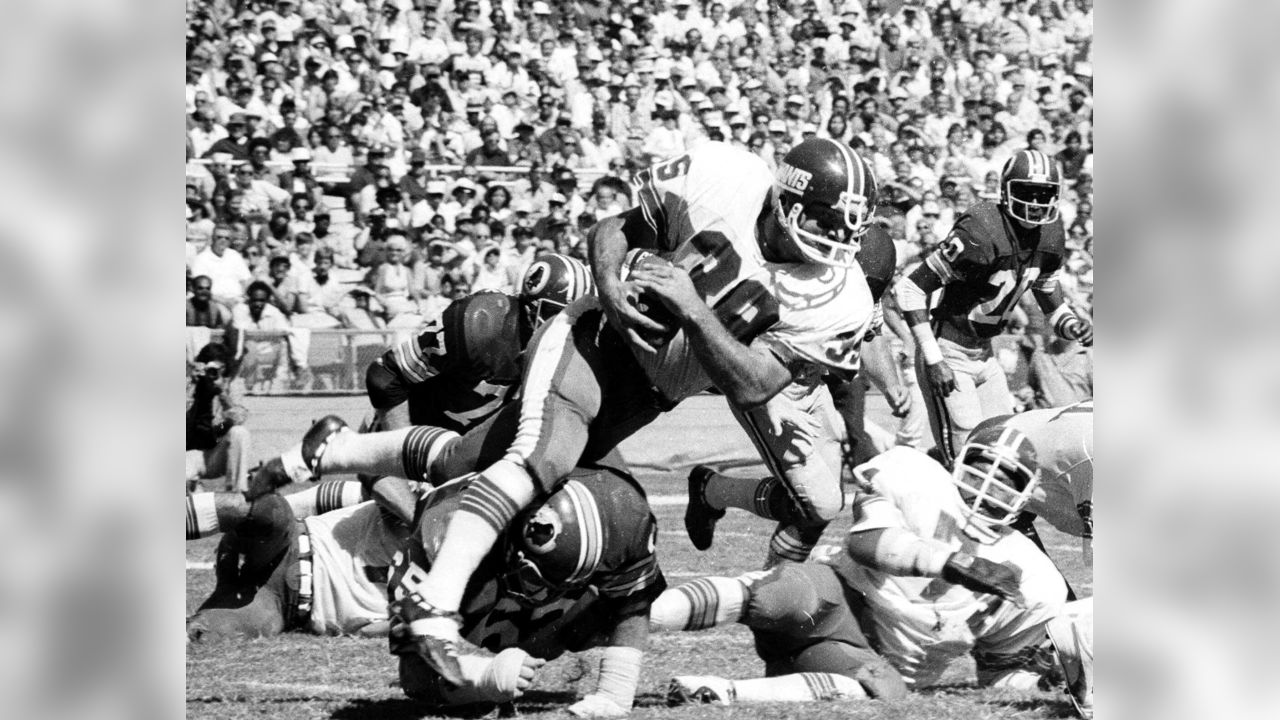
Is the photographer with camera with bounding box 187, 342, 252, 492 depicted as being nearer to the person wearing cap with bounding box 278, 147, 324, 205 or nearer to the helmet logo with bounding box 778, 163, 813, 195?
the person wearing cap with bounding box 278, 147, 324, 205

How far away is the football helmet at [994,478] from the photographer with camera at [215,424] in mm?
3086

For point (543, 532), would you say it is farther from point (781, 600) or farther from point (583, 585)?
point (781, 600)

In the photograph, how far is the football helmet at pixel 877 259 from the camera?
18.0 feet

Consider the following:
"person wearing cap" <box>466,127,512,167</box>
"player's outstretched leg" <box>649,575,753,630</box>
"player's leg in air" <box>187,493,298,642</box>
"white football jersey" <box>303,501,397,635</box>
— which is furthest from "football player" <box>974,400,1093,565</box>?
"person wearing cap" <box>466,127,512,167</box>

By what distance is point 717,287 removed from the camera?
4176 mm

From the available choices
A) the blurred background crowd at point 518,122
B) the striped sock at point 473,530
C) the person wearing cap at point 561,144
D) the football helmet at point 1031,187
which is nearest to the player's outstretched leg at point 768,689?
the striped sock at point 473,530

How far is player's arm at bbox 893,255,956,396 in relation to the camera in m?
5.98

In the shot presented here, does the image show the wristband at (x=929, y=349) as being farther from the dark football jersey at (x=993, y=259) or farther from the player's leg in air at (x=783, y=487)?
the player's leg in air at (x=783, y=487)

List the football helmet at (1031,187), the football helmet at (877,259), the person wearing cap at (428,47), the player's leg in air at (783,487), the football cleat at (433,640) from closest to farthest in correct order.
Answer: the football cleat at (433,640) → the player's leg in air at (783,487) → the football helmet at (877,259) → the football helmet at (1031,187) → the person wearing cap at (428,47)

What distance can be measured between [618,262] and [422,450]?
2.47 feet

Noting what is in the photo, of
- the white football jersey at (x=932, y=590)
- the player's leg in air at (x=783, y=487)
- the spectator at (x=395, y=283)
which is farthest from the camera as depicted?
the spectator at (x=395, y=283)

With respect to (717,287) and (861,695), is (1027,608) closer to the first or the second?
(861,695)

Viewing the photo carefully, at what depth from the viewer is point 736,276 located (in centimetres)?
421
